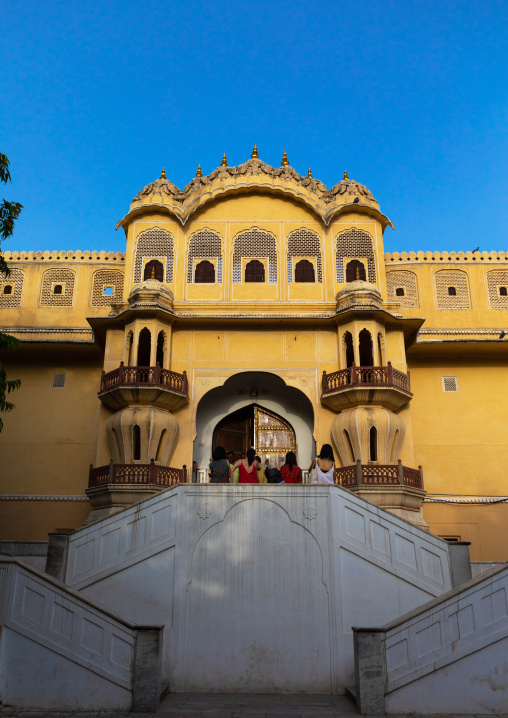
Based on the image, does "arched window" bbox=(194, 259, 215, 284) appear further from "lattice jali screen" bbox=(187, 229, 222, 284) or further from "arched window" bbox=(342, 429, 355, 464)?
"arched window" bbox=(342, 429, 355, 464)

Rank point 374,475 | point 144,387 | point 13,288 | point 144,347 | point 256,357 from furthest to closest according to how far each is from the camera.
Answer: point 13,288 → point 144,347 → point 256,357 → point 144,387 → point 374,475

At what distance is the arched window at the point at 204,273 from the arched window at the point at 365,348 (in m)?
4.41

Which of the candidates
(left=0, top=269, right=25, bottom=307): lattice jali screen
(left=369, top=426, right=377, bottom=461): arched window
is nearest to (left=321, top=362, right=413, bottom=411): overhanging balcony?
(left=369, top=426, right=377, bottom=461): arched window

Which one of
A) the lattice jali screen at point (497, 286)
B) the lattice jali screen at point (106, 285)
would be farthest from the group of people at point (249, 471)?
the lattice jali screen at point (497, 286)

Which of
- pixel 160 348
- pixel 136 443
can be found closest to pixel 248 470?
pixel 136 443

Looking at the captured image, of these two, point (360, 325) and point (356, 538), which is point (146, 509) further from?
point (360, 325)

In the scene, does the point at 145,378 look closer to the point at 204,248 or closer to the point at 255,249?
the point at 204,248

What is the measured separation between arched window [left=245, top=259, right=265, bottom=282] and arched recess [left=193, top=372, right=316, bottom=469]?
2709 mm

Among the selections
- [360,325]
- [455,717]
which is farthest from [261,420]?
[455,717]

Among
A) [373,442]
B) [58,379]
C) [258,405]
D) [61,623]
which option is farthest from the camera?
[58,379]

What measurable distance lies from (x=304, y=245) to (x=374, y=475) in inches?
277

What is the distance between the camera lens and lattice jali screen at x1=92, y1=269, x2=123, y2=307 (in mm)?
21625

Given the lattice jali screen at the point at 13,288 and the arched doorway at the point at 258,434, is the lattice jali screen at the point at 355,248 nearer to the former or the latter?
the arched doorway at the point at 258,434

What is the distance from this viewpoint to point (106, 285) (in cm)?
2180
